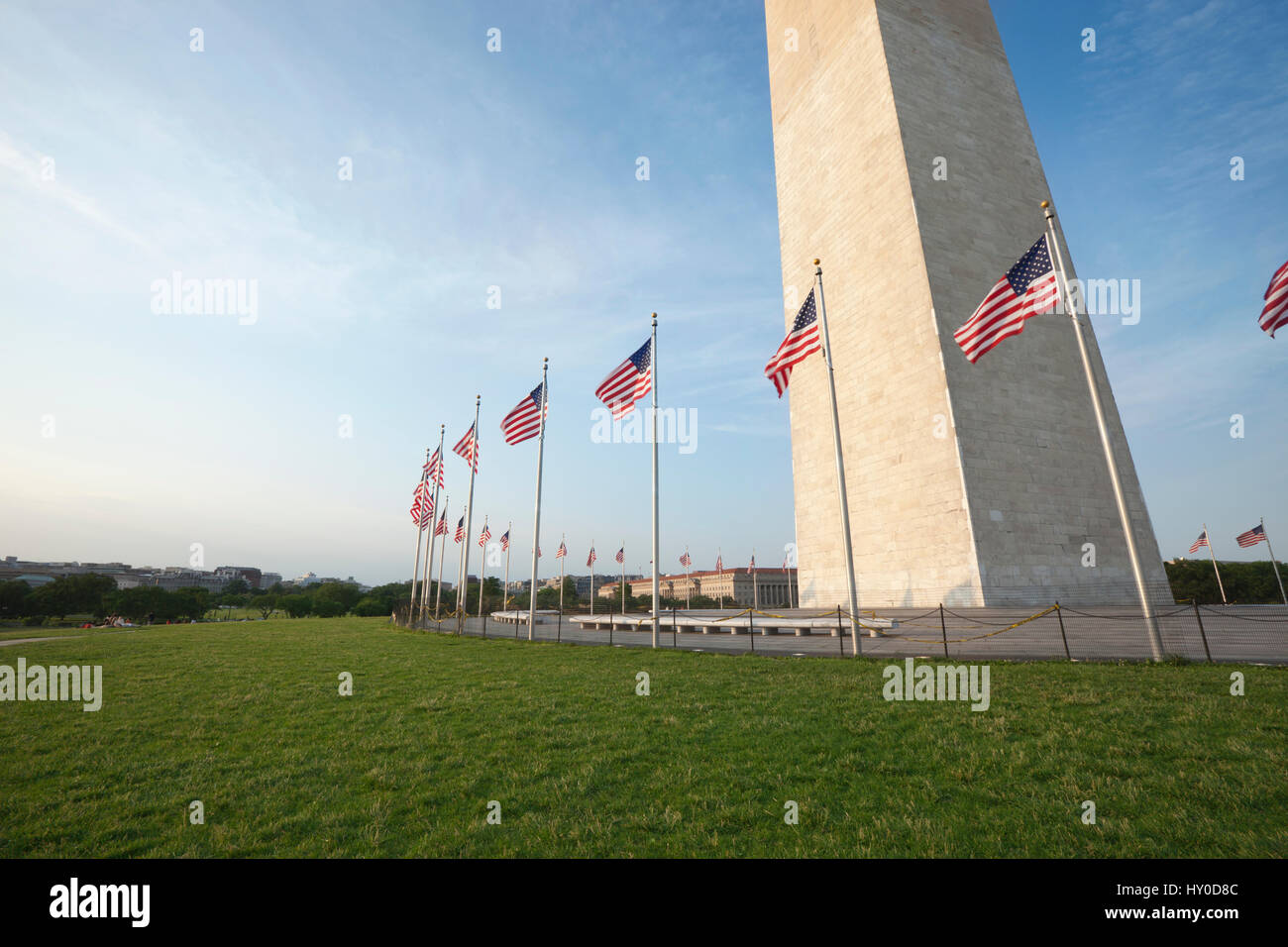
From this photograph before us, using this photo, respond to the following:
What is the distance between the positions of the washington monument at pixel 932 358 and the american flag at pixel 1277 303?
47.7ft

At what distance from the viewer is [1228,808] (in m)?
5.22

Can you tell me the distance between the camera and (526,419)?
2525 cm

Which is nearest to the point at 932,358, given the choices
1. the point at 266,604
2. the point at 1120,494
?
the point at 1120,494

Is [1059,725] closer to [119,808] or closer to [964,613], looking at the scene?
[119,808]

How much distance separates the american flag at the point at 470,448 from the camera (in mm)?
29677

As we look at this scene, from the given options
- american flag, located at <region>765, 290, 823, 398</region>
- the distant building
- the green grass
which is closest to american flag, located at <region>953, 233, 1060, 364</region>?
american flag, located at <region>765, 290, 823, 398</region>

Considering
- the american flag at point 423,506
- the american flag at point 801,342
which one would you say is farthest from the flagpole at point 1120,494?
the american flag at point 423,506

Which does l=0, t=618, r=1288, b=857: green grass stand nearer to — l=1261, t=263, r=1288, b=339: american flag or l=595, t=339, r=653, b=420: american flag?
l=1261, t=263, r=1288, b=339: american flag

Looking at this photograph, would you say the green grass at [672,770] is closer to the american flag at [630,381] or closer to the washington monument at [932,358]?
the american flag at [630,381]

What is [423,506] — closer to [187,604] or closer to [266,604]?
[187,604]

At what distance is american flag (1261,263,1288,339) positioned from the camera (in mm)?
12461
